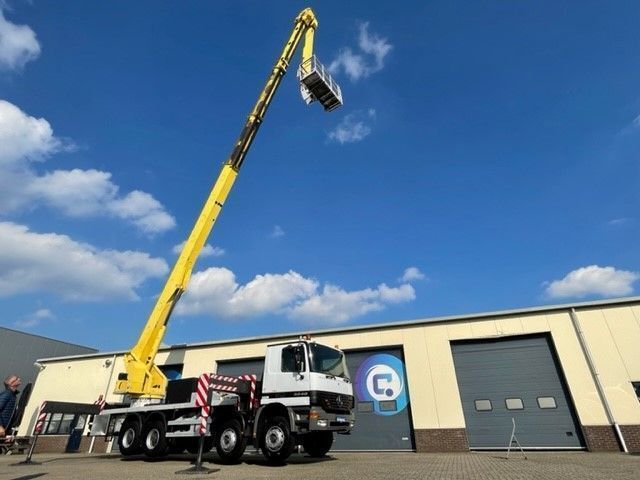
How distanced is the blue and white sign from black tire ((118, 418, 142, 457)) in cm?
844

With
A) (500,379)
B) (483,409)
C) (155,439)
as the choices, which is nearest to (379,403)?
(483,409)

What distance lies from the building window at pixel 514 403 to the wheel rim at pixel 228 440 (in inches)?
402

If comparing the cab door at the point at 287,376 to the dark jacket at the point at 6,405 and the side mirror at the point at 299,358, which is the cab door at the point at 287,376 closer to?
the side mirror at the point at 299,358

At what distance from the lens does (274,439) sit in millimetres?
8766

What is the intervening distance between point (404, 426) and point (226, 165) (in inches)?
485

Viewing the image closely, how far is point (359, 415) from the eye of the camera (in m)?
15.1

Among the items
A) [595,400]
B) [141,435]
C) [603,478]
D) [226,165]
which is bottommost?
[603,478]

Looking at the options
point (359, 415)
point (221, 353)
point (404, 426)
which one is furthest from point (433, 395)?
point (221, 353)

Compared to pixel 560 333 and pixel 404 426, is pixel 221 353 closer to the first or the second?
pixel 404 426

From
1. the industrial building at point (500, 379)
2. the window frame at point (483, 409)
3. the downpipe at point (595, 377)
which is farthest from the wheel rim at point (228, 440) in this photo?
the downpipe at point (595, 377)

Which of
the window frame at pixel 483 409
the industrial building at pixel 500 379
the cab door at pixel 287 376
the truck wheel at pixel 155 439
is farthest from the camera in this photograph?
the window frame at pixel 483 409

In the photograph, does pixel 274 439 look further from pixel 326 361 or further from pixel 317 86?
pixel 317 86

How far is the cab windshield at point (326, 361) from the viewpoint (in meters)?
9.30

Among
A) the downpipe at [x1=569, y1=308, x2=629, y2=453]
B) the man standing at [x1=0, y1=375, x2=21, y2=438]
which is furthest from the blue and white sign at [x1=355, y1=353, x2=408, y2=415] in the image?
the man standing at [x1=0, y1=375, x2=21, y2=438]
